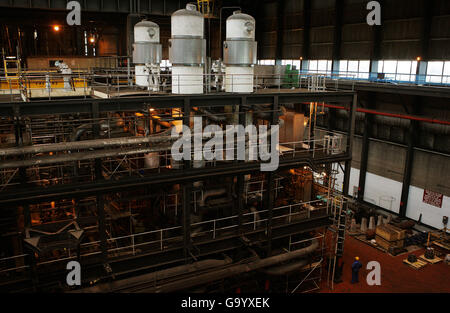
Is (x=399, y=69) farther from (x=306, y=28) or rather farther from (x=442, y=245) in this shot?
(x=442, y=245)

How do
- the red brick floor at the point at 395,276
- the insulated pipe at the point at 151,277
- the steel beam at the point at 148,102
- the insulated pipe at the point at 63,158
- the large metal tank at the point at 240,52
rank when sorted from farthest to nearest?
the red brick floor at the point at 395,276
the large metal tank at the point at 240,52
the insulated pipe at the point at 151,277
the steel beam at the point at 148,102
the insulated pipe at the point at 63,158

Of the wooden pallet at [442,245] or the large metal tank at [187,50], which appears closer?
the large metal tank at [187,50]

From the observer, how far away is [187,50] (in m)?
14.1

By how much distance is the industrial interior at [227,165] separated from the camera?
1290 centimetres

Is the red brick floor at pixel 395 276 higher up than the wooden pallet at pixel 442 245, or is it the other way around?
the wooden pallet at pixel 442 245

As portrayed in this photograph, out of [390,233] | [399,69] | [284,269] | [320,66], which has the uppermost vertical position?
[320,66]

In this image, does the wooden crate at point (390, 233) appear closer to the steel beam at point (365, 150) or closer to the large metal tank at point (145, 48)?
the steel beam at point (365, 150)

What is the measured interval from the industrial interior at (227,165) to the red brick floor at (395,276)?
9cm

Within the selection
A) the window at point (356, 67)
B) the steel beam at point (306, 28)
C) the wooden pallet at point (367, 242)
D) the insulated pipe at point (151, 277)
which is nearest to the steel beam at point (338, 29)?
the window at point (356, 67)

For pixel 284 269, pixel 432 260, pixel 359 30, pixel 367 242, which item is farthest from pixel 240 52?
pixel 359 30

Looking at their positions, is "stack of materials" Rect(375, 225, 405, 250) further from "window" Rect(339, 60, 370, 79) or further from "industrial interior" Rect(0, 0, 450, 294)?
"window" Rect(339, 60, 370, 79)

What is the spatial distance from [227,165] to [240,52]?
4425 millimetres

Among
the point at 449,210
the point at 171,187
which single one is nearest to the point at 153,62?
the point at 171,187
